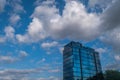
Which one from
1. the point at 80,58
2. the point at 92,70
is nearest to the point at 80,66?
the point at 80,58

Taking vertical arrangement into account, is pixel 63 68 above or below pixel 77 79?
above

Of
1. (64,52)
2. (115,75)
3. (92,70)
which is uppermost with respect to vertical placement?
(64,52)

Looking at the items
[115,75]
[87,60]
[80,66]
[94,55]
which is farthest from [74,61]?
[115,75]

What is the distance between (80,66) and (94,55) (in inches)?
760

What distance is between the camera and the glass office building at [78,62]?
106 meters

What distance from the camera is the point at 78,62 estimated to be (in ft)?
355

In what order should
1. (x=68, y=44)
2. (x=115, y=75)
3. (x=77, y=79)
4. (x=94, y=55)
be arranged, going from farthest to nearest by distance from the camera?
(x=94, y=55), (x=68, y=44), (x=77, y=79), (x=115, y=75)

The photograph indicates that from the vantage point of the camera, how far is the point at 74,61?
10644cm

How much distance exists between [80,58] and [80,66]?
16.9 feet

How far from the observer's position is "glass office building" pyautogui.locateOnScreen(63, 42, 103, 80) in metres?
106

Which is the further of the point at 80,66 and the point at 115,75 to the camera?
the point at 80,66

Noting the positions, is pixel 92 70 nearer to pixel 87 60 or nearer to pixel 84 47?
pixel 87 60

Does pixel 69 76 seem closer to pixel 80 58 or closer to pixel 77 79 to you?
pixel 77 79

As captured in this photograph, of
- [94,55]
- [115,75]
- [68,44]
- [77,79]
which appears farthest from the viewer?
[94,55]
